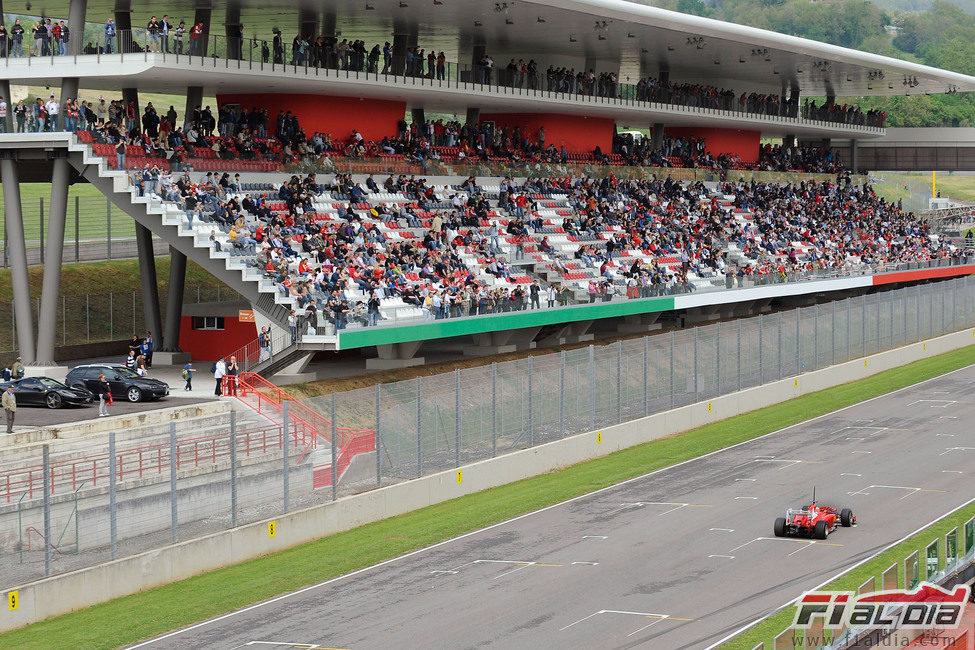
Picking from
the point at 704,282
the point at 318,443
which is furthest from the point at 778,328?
the point at 318,443

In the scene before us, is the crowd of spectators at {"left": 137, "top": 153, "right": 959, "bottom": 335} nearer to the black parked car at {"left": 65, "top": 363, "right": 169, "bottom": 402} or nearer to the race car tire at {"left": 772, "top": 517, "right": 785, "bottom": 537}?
the black parked car at {"left": 65, "top": 363, "right": 169, "bottom": 402}

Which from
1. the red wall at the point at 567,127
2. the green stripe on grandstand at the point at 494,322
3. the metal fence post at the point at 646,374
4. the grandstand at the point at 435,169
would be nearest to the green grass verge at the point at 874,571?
the metal fence post at the point at 646,374

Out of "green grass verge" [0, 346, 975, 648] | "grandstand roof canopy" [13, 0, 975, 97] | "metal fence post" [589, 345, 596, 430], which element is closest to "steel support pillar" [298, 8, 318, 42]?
"grandstand roof canopy" [13, 0, 975, 97]

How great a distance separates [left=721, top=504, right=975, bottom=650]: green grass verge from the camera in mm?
21266

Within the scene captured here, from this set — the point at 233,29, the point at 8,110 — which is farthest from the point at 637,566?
the point at 233,29

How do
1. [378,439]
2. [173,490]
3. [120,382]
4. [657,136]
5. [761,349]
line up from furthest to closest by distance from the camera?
[657,136] → [761,349] → [120,382] → [378,439] → [173,490]

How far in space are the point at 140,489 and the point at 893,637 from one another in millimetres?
13503

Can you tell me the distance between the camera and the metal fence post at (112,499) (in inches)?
969

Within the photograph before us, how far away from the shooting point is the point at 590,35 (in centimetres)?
5669

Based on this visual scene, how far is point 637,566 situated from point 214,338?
22.8 m

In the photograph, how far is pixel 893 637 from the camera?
60.4 feet

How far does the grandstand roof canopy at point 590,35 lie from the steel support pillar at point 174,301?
321 inches

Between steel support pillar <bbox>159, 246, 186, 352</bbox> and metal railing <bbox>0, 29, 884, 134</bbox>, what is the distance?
672 centimetres

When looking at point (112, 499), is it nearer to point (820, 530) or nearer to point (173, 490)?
point (173, 490)
